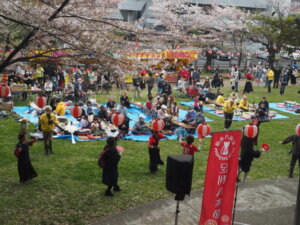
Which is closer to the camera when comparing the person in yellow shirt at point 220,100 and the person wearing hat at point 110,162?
the person wearing hat at point 110,162

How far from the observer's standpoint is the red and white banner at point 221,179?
668 centimetres

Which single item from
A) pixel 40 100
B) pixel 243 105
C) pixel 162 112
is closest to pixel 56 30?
pixel 40 100

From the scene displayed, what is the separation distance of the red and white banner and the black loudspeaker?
43 cm

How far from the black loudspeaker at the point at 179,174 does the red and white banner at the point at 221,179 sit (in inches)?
16.8

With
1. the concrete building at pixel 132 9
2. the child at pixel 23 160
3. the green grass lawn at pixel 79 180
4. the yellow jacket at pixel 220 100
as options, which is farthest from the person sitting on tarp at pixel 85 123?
the concrete building at pixel 132 9

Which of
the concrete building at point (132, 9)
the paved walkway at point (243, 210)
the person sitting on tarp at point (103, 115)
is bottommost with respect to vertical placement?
the paved walkway at point (243, 210)

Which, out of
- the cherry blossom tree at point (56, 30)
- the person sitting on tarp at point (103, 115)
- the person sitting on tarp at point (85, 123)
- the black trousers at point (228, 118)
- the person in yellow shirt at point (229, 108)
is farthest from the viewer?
the black trousers at point (228, 118)

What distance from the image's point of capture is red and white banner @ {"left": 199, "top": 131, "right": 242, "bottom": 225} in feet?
21.9

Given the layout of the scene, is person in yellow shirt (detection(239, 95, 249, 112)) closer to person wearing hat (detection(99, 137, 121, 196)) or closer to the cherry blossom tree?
the cherry blossom tree

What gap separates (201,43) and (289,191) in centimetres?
2834

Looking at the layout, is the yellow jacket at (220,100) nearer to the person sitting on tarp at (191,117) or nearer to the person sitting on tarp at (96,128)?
the person sitting on tarp at (191,117)

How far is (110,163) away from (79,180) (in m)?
1.69

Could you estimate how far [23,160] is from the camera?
31.4 ft

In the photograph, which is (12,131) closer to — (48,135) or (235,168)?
(48,135)
